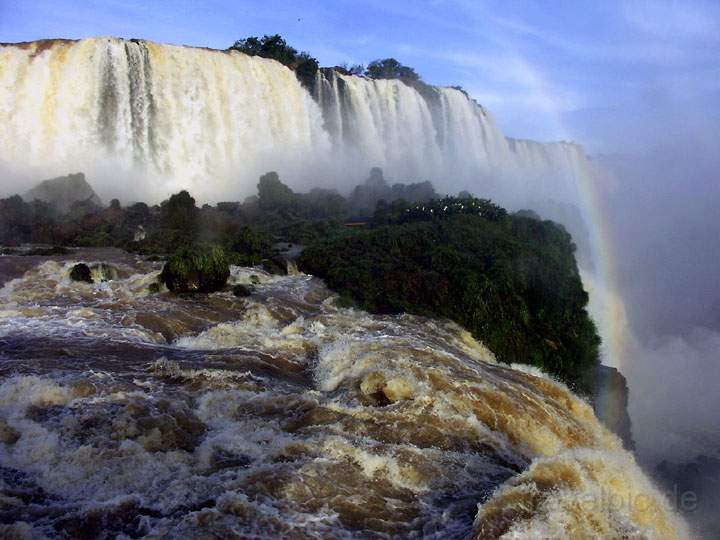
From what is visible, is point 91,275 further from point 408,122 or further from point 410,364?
point 408,122

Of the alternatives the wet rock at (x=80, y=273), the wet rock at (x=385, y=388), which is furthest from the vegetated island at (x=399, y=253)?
the wet rock at (x=385, y=388)

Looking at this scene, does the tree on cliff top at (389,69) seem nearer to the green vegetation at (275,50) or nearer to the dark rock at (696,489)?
the green vegetation at (275,50)

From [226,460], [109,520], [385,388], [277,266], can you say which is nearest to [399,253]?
[277,266]

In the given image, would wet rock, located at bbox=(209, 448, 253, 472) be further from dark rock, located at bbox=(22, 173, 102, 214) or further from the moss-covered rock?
dark rock, located at bbox=(22, 173, 102, 214)

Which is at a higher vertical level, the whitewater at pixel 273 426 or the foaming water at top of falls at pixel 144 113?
the foaming water at top of falls at pixel 144 113

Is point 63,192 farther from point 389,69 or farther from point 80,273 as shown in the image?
point 389,69

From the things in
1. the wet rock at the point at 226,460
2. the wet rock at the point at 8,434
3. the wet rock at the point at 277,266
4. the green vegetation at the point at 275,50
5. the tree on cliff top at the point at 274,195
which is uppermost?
the green vegetation at the point at 275,50
